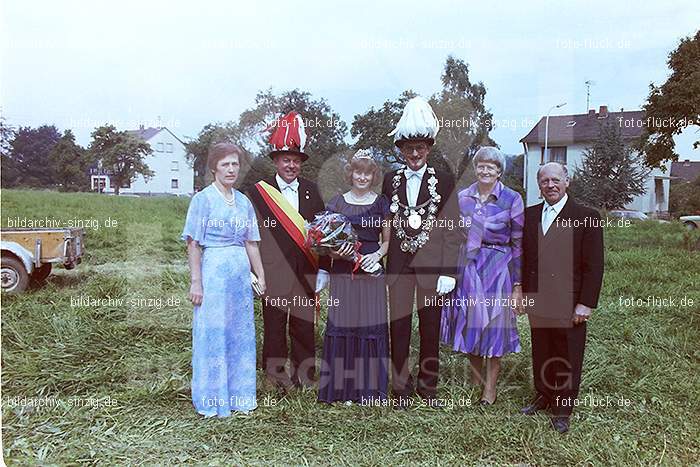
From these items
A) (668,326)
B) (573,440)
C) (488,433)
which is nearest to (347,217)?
(488,433)

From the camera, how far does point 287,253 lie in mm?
3336

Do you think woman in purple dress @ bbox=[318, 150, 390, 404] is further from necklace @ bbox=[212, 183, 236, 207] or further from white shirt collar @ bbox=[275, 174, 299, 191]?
necklace @ bbox=[212, 183, 236, 207]

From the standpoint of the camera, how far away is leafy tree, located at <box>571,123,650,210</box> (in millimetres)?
→ 3250

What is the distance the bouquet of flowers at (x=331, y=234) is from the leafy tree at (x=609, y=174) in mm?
1330

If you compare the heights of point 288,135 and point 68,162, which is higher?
point 288,135

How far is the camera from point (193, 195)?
130 inches

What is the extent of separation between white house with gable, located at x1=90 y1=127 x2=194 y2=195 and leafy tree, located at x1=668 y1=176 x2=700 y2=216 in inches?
118

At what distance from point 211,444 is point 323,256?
1.23m

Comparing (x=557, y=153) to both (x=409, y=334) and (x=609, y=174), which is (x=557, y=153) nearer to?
(x=609, y=174)

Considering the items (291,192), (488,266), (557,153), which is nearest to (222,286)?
(291,192)

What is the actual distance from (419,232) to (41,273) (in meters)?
2.38

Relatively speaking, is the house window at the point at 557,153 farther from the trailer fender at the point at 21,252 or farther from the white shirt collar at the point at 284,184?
the trailer fender at the point at 21,252

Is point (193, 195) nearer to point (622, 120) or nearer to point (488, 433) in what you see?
point (488, 433)

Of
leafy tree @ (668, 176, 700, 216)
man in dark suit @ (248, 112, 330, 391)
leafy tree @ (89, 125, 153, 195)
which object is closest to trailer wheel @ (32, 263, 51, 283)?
leafy tree @ (89, 125, 153, 195)
